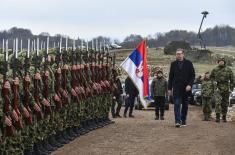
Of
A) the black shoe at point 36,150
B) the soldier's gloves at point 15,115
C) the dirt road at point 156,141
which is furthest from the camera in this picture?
the dirt road at point 156,141

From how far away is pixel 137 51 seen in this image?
71.4 ft

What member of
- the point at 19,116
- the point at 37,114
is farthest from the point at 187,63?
the point at 19,116

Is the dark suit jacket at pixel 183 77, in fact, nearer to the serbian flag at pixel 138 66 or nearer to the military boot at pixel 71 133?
the military boot at pixel 71 133

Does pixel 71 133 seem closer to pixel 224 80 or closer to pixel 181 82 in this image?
pixel 181 82

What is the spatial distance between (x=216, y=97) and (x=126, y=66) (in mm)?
3277

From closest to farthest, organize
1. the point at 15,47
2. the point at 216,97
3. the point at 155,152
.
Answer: the point at 15,47 < the point at 155,152 < the point at 216,97

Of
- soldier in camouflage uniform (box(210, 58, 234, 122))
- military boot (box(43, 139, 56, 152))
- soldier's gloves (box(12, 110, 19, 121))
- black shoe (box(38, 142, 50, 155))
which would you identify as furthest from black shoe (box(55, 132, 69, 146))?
soldier in camouflage uniform (box(210, 58, 234, 122))

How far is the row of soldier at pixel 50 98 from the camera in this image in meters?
10.7

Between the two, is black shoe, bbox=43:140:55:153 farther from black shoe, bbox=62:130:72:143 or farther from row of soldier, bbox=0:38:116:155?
black shoe, bbox=62:130:72:143

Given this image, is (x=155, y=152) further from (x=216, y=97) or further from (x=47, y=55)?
(x=216, y=97)

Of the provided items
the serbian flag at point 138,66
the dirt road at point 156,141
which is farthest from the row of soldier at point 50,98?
the serbian flag at point 138,66

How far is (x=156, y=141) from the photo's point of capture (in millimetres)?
14414

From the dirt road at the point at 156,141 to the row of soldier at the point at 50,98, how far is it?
414 millimetres

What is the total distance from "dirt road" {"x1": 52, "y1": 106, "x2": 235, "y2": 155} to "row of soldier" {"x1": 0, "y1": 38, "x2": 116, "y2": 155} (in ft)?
1.36
